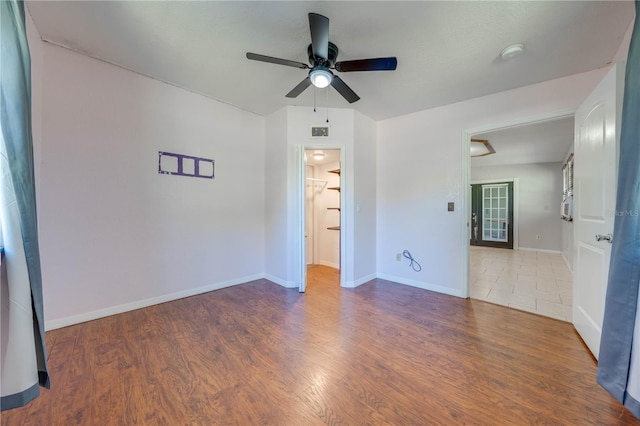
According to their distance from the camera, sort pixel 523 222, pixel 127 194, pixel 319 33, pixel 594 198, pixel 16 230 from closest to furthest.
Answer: pixel 16 230
pixel 319 33
pixel 594 198
pixel 127 194
pixel 523 222

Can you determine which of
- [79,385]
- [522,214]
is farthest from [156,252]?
[522,214]

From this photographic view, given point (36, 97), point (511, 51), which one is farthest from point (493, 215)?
point (36, 97)

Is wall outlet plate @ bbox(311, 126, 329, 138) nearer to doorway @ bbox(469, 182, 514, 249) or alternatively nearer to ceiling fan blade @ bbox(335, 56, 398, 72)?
ceiling fan blade @ bbox(335, 56, 398, 72)

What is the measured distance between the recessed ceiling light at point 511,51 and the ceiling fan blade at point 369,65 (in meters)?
1.00

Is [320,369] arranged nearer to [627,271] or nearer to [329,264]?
[627,271]

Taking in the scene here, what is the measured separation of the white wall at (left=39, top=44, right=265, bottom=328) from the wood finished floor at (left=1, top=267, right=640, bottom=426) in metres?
0.38

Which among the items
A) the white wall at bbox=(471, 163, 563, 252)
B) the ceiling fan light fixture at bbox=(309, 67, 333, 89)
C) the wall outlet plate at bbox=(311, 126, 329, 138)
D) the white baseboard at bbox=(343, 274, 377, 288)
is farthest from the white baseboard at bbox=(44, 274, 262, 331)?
the white wall at bbox=(471, 163, 563, 252)

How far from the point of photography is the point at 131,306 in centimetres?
248

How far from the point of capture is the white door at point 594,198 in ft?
5.28

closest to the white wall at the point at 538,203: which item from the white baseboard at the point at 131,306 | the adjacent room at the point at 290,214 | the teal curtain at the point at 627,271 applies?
the adjacent room at the point at 290,214

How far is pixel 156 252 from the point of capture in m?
2.64

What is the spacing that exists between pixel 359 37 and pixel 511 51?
4.28 feet

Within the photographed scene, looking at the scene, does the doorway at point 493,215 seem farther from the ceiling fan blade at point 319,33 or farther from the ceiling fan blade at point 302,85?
the ceiling fan blade at point 319,33

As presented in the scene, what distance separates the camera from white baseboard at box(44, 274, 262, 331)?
2109mm
